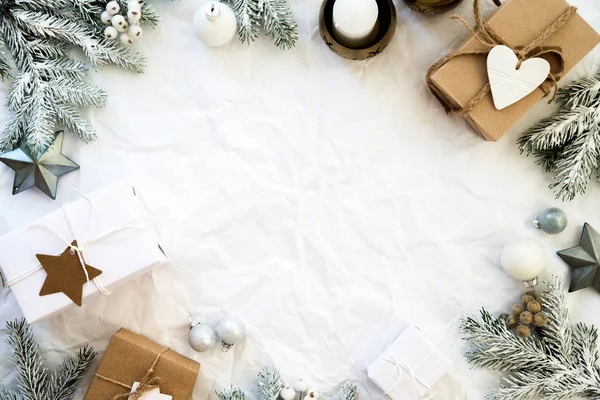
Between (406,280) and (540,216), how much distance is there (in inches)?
13.0

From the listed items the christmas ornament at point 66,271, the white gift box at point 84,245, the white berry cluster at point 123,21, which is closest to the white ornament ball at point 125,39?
the white berry cluster at point 123,21

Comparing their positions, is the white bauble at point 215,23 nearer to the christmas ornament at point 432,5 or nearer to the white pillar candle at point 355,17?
the white pillar candle at point 355,17

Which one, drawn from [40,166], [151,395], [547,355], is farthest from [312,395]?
[40,166]

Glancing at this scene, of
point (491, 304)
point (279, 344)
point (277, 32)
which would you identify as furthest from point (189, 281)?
point (491, 304)

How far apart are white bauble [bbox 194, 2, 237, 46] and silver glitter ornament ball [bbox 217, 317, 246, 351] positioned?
1.97ft

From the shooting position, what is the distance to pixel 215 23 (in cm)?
117

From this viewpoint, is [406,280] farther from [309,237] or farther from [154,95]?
[154,95]

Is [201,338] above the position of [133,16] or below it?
below

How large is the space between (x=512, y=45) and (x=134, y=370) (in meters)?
1.03

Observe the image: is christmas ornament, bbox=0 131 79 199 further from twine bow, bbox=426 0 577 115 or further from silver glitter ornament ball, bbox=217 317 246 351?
twine bow, bbox=426 0 577 115

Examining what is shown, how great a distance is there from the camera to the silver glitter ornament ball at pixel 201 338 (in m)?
1.22

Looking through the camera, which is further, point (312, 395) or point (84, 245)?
point (312, 395)

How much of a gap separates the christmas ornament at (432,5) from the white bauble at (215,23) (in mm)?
388

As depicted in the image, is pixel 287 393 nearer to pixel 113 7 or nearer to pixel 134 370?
pixel 134 370
